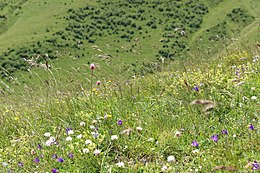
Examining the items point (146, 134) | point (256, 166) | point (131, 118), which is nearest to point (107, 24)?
point (131, 118)

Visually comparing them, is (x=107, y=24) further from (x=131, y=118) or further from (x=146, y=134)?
(x=146, y=134)

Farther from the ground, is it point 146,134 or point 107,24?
point 146,134

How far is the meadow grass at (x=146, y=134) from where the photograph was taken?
350 cm

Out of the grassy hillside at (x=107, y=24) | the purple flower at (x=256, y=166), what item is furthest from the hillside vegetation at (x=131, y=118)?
the grassy hillside at (x=107, y=24)

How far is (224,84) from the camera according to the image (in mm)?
5055

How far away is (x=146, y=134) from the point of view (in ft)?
14.1

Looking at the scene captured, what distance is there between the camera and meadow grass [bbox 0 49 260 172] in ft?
11.5

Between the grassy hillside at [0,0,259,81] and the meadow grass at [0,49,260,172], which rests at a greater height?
the meadow grass at [0,49,260,172]

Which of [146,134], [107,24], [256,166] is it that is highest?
[256,166]

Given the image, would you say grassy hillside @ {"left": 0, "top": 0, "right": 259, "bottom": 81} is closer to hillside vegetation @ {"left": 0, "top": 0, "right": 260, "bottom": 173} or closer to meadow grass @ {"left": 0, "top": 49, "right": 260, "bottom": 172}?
hillside vegetation @ {"left": 0, "top": 0, "right": 260, "bottom": 173}

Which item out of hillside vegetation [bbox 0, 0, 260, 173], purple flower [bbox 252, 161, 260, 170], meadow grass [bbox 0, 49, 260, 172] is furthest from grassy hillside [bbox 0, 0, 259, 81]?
purple flower [bbox 252, 161, 260, 170]

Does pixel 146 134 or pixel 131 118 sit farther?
pixel 131 118

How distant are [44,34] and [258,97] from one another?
383 feet

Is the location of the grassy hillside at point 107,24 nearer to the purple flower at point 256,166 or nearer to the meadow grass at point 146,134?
the meadow grass at point 146,134
